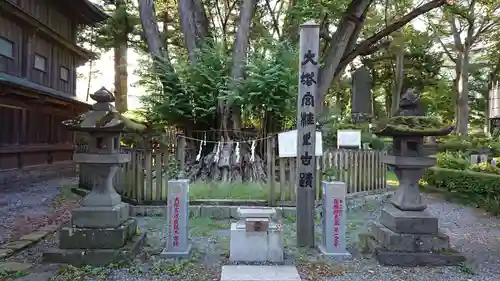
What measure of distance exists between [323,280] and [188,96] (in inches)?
313

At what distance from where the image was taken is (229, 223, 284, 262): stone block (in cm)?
532

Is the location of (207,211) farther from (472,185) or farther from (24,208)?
(472,185)

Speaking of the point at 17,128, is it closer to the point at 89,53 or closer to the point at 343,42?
the point at 89,53

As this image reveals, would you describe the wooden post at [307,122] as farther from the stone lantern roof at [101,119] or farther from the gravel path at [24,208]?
A: the gravel path at [24,208]

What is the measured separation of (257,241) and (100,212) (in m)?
2.22

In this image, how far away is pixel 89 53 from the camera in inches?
747

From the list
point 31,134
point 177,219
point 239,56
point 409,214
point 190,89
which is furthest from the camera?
point 31,134

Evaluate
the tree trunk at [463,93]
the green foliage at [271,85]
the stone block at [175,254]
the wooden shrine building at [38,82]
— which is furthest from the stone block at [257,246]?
the tree trunk at [463,93]

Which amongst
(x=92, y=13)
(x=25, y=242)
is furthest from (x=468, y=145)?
(x=92, y=13)

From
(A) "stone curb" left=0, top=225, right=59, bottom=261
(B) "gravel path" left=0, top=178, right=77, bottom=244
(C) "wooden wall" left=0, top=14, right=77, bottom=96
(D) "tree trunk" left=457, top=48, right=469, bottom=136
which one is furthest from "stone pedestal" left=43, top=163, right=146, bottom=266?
(D) "tree trunk" left=457, top=48, right=469, bottom=136

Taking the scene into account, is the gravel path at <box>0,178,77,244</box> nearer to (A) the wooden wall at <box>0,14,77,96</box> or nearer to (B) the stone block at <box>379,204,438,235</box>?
(A) the wooden wall at <box>0,14,77,96</box>

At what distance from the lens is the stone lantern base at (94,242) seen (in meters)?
5.04

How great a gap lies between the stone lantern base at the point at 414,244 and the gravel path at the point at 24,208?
5.88 m

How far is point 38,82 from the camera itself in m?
14.6
